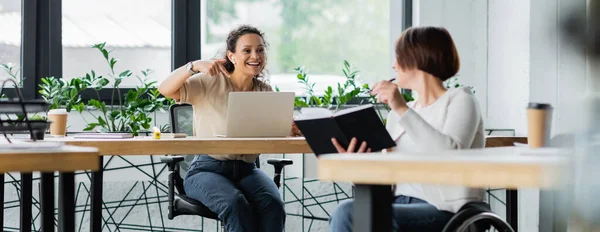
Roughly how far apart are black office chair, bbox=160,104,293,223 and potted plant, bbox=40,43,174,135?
21.5 inches

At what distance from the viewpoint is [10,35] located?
421 centimetres

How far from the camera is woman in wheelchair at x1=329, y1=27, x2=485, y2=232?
1896 mm

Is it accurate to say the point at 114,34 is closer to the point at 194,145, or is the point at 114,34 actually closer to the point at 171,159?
the point at 171,159

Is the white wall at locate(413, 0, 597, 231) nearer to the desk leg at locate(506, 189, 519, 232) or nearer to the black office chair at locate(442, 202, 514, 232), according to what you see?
the desk leg at locate(506, 189, 519, 232)

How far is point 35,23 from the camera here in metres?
4.16

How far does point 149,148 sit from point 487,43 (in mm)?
2552

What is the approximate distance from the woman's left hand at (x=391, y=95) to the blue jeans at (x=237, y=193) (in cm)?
96

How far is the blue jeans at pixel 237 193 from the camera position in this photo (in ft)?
9.14

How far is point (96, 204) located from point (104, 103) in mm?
1344

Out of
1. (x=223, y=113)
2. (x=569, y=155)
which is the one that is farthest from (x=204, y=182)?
(x=569, y=155)

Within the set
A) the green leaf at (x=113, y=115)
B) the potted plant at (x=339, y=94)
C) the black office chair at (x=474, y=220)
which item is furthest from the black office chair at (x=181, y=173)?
the black office chair at (x=474, y=220)

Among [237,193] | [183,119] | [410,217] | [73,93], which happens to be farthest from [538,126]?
[73,93]

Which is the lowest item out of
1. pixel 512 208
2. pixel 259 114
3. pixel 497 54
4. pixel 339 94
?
pixel 512 208

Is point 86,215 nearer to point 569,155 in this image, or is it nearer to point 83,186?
point 83,186
